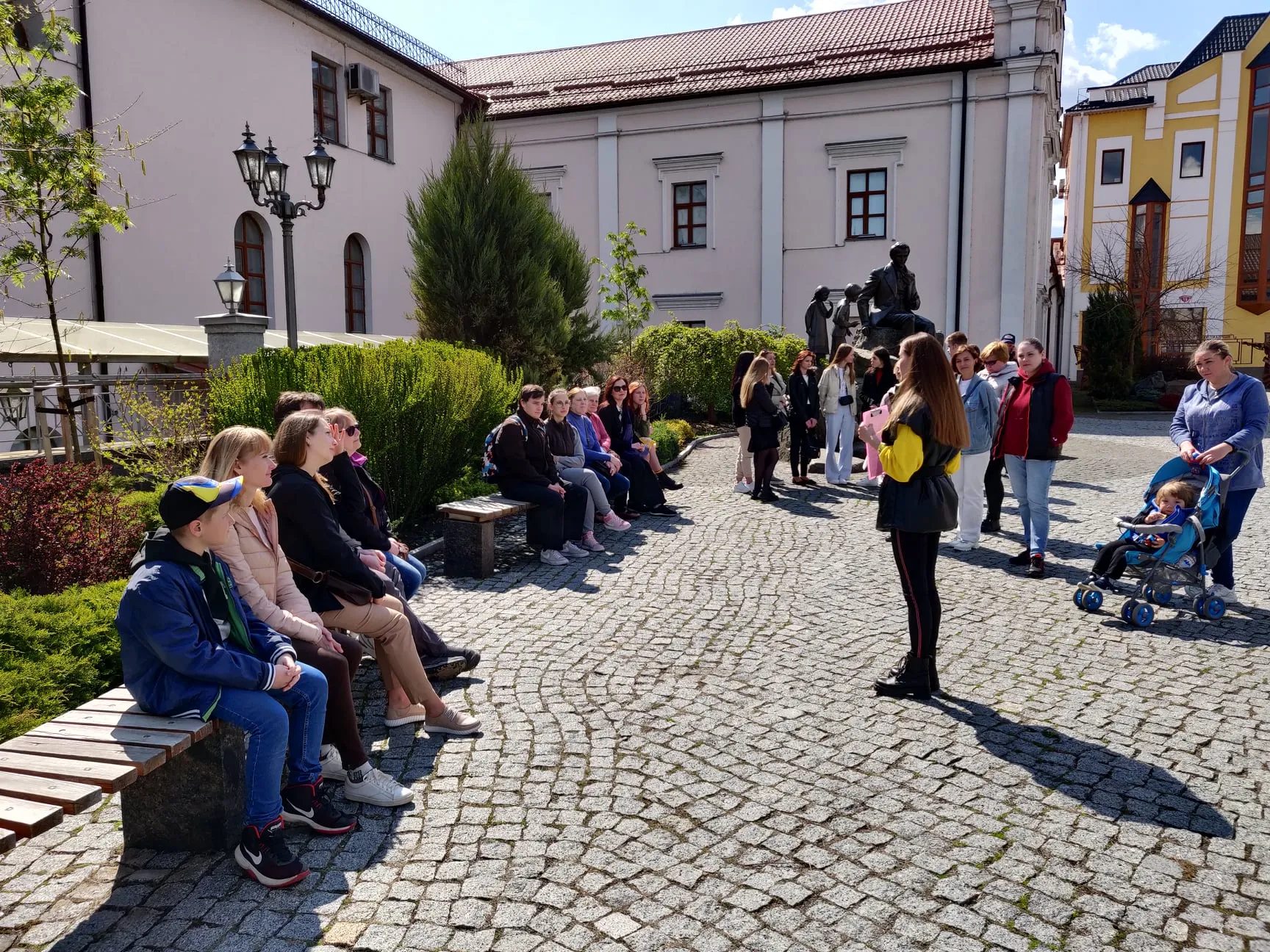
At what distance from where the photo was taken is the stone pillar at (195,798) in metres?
3.70

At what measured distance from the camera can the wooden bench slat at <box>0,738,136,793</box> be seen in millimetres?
3131

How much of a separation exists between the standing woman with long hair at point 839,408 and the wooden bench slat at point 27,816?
447 inches

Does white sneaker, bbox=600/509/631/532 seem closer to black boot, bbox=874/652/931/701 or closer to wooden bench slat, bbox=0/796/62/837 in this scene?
black boot, bbox=874/652/931/701

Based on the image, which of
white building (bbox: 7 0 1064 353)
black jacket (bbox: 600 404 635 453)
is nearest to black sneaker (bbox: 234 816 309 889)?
black jacket (bbox: 600 404 635 453)

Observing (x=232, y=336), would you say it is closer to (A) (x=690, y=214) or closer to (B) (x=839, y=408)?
(B) (x=839, y=408)

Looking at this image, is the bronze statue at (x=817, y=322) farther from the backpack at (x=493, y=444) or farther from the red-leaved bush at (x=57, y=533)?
the red-leaved bush at (x=57, y=533)

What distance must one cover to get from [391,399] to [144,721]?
21.3 feet

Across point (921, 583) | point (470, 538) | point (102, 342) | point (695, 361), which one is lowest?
point (470, 538)

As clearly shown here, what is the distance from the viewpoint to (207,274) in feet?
61.6

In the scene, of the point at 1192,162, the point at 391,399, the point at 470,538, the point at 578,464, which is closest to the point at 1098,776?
the point at 470,538

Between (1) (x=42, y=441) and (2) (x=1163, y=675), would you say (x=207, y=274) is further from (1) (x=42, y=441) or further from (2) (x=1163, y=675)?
(2) (x=1163, y=675)

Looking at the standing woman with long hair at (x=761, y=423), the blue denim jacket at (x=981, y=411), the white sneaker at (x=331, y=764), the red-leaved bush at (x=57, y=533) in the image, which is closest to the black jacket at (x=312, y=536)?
the white sneaker at (x=331, y=764)

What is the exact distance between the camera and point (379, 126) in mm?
24781

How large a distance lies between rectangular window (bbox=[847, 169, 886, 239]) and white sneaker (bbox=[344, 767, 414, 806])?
91.9ft
